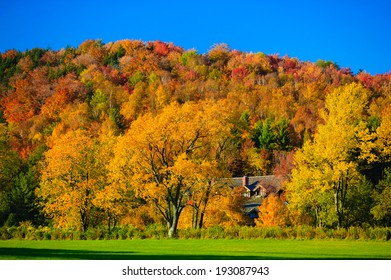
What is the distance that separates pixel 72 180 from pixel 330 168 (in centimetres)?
1903

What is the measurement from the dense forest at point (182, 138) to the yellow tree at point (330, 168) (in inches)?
4.2

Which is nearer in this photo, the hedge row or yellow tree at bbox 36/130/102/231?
the hedge row

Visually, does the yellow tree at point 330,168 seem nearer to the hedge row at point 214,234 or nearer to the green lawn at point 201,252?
the hedge row at point 214,234

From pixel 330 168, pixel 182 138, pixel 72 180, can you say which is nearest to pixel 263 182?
pixel 330 168

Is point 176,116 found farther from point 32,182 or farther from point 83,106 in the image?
point 83,106

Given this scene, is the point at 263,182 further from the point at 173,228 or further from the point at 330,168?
the point at 173,228

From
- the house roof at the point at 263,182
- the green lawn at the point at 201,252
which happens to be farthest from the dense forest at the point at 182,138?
the green lawn at the point at 201,252

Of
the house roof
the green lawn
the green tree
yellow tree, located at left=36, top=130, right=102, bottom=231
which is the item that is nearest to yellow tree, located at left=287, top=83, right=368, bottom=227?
the green tree

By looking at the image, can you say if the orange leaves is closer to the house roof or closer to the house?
the house

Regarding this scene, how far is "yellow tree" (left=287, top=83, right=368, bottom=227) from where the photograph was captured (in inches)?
1567

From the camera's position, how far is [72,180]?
42.1 metres

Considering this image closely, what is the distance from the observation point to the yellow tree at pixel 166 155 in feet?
116

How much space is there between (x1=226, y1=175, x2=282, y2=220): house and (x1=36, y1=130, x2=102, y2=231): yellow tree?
24.5 metres

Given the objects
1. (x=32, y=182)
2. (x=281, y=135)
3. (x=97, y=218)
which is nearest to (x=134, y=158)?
(x=97, y=218)
